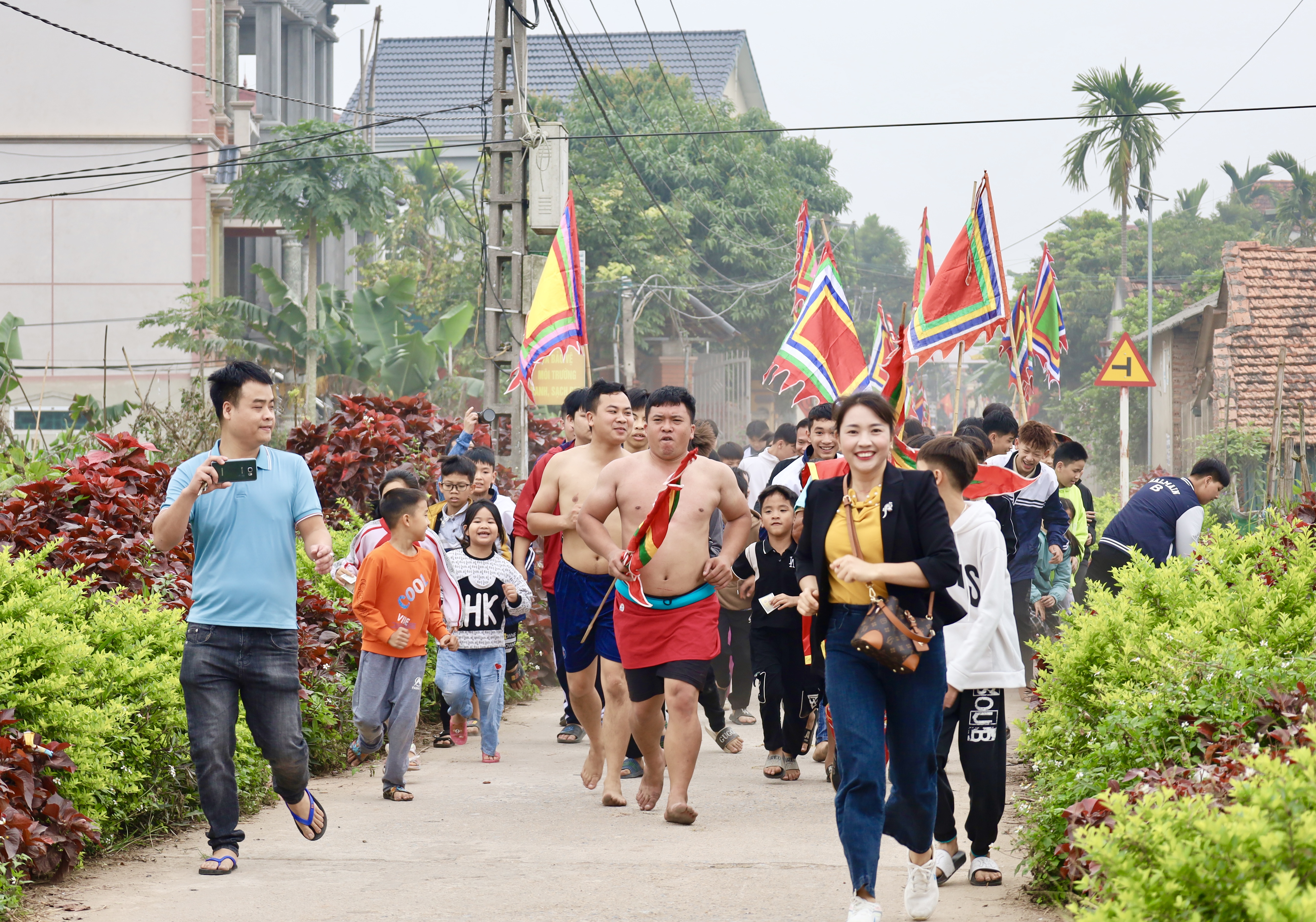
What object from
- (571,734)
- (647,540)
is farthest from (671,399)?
A: (571,734)

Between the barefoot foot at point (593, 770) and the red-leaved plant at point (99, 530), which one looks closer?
the red-leaved plant at point (99, 530)

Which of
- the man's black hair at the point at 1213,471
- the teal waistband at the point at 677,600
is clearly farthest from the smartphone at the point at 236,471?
the man's black hair at the point at 1213,471

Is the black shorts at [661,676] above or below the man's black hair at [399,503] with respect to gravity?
below

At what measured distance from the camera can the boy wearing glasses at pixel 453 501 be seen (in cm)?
928

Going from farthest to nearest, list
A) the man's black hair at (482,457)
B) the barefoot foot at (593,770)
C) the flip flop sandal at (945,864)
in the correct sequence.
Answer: the man's black hair at (482,457), the barefoot foot at (593,770), the flip flop sandal at (945,864)

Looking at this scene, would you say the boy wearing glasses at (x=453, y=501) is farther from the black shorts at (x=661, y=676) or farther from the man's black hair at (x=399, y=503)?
the black shorts at (x=661, y=676)

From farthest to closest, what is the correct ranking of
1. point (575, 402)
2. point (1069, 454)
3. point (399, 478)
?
point (1069, 454)
point (575, 402)
point (399, 478)

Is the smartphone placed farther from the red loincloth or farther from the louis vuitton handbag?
the louis vuitton handbag

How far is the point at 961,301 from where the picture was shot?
13000 mm

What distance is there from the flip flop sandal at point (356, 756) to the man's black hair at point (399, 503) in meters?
1.40

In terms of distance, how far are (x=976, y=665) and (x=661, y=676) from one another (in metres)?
1.85

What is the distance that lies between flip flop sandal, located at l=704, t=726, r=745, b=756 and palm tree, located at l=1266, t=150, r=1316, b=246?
4258cm

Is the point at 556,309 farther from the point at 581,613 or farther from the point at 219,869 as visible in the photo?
the point at 219,869

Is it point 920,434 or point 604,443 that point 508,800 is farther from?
point 920,434
